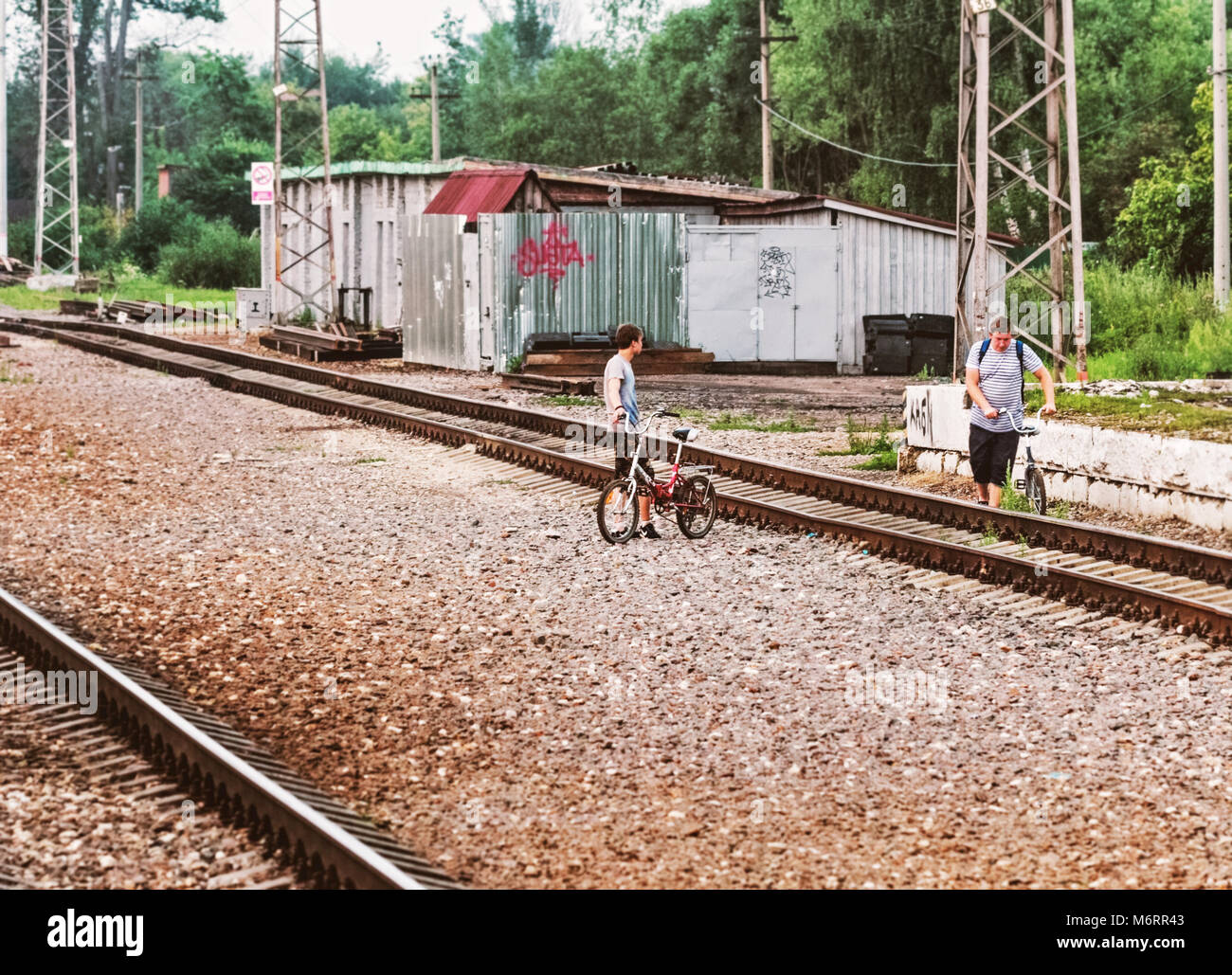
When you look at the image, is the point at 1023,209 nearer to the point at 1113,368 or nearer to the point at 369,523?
the point at 1113,368

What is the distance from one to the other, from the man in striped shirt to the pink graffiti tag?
15198 millimetres

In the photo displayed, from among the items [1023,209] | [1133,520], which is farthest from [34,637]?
[1023,209]

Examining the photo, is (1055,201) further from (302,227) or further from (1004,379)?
(302,227)

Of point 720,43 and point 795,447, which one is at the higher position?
point 720,43

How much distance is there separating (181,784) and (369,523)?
21.6 ft

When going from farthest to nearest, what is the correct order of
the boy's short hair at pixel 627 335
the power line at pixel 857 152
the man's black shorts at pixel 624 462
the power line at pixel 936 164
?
1. the power line at pixel 936 164
2. the power line at pixel 857 152
3. the man's black shorts at pixel 624 462
4. the boy's short hair at pixel 627 335

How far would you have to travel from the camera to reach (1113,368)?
67.1ft

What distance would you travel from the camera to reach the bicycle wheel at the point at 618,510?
12.5m

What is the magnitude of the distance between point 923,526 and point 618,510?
7.73ft

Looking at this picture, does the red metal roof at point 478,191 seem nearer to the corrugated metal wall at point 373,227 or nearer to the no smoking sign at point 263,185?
the corrugated metal wall at point 373,227

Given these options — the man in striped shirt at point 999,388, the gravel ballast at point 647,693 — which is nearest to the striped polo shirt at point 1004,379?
the man in striped shirt at point 999,388

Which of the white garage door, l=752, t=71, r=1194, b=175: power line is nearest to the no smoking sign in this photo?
the white garage door

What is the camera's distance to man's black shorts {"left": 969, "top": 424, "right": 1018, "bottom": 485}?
1282 cm

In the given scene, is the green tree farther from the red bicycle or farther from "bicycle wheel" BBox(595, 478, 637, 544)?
"bicycle wheel" BBox(595, 478, 637, 544)
